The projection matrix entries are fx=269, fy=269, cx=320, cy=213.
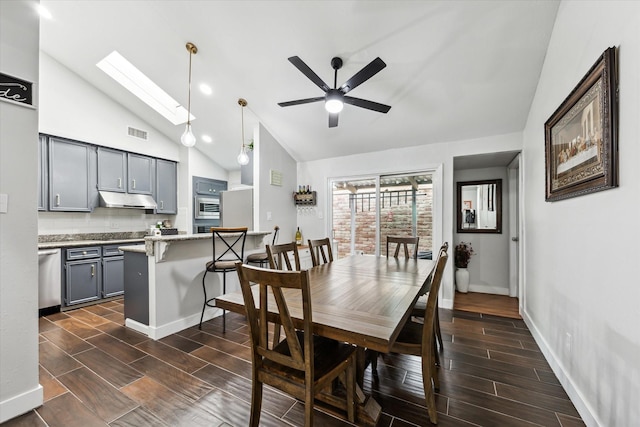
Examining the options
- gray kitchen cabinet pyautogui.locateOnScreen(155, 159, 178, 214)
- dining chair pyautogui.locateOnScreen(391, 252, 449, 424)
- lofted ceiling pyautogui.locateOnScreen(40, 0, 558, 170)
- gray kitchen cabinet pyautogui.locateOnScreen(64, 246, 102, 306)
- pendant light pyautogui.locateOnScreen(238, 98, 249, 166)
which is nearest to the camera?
dining chair pyautogui.locateOnScreen(391, 252, 449, 424)

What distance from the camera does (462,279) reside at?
4445 millimetres

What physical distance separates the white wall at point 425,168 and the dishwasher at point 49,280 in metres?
3.50

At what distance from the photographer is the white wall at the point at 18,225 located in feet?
5.32

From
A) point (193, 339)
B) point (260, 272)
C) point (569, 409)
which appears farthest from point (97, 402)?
point (569, 409)

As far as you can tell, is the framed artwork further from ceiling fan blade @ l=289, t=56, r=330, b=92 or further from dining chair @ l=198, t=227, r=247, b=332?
dining chair @ l=198, t=227, r=247, b=332

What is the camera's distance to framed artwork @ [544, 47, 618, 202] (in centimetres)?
139

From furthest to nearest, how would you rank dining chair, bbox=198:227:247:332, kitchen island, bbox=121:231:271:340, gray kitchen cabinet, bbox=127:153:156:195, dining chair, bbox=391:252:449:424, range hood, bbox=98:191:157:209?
gray kitchen cabinet, bbox=127:153:156:195 → range hood, bbox=98:191:157:209 → dining chair, bbox=198:227:247:332 → kitchen island, bbox=121:231:271:340 → dining chair, bbox=391:252:449:424

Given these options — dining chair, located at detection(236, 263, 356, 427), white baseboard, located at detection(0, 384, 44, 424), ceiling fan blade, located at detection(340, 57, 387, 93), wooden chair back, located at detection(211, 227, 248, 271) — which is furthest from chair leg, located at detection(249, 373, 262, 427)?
ceiling fan blade, located at detection(340, 57, 387, 93)

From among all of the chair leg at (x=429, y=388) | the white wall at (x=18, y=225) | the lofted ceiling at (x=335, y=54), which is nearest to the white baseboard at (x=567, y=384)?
the chair leg at (x=429, y=388)

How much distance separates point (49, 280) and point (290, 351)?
392 centimetres

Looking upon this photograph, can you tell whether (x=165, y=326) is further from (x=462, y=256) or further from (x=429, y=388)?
(x=462, y=256)

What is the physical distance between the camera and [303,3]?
232 centimetres

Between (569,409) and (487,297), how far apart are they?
273cm

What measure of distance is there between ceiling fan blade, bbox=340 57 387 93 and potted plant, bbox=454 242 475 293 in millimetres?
3405
